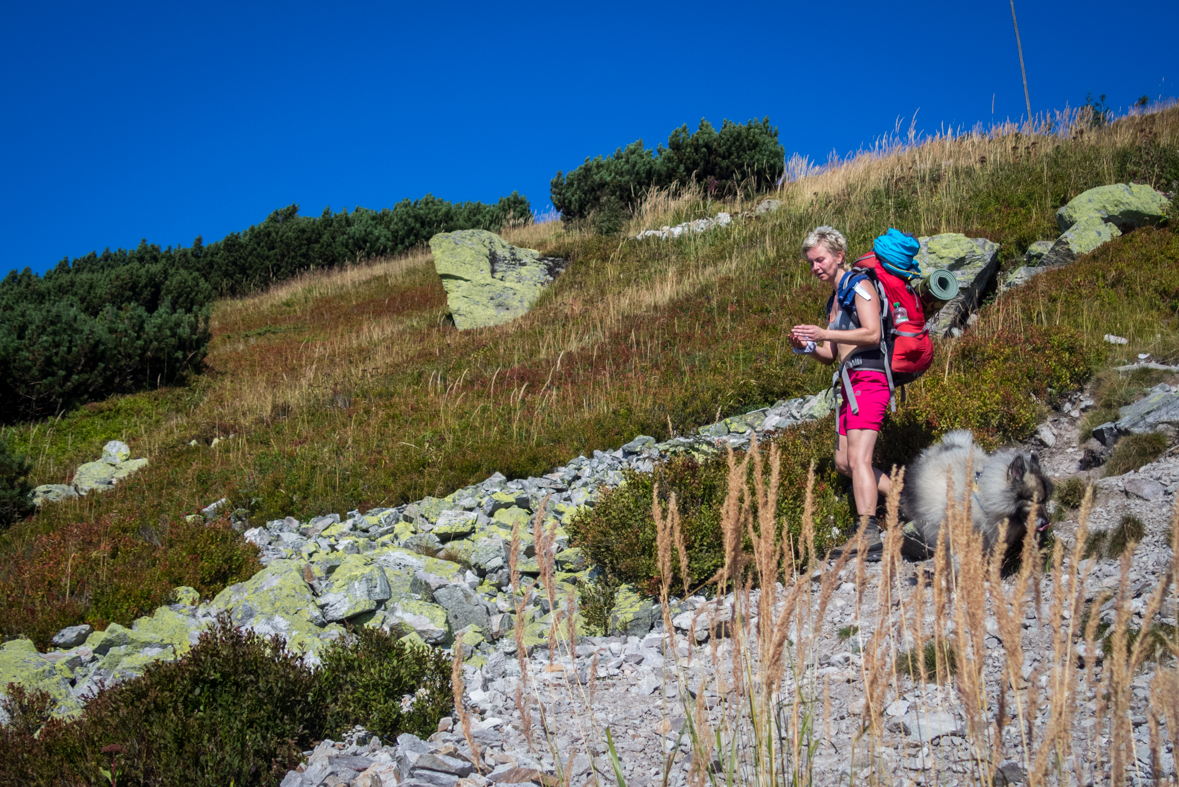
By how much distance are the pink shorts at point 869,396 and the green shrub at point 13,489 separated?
345 inches

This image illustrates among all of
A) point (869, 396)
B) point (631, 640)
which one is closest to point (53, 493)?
point (631, 640)

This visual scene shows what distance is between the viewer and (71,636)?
202 inches

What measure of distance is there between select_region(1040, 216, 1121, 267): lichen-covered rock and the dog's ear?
24.0 ft

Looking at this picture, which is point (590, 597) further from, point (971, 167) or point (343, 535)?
point (971, 167)

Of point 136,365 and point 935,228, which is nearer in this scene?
point 935,228

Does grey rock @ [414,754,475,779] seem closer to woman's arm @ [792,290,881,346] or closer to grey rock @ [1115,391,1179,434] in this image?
woman's arm @ [792,290,881,346]

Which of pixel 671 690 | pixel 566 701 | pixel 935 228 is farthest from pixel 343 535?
pixel 935 228

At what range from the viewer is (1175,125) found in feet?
45.2

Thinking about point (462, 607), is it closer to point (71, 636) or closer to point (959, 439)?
point (71, 636)

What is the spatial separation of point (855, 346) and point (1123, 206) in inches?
315

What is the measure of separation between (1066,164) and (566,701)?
14.1 meters

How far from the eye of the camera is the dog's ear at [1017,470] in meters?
4.41

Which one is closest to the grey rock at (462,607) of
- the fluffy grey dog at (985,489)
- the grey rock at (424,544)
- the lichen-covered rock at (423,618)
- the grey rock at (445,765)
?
the lichen-covered rock at (423,618)

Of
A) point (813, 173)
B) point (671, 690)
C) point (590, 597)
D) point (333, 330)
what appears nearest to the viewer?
point (671, 690)
